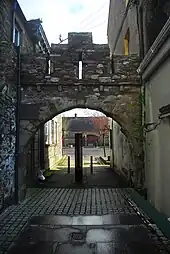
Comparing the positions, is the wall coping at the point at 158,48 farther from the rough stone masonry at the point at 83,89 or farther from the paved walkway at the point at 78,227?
the paved walkway at the point at 78,227

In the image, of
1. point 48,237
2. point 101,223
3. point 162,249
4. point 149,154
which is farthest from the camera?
point 149,154

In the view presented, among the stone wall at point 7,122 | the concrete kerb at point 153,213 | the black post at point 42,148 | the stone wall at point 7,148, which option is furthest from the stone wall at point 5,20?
the black post at point 42,148

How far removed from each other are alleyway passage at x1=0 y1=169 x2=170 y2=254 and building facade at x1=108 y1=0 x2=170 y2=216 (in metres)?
0.75

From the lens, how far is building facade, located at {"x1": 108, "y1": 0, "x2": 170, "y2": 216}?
4.96 m

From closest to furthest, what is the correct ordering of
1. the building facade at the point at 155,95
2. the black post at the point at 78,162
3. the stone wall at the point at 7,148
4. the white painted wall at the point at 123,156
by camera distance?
the building facade at the point at 155,95 < the stone wall at the point at 7,148 < the white painted wall at the point at 123,156 < the black post at the point at 78,162

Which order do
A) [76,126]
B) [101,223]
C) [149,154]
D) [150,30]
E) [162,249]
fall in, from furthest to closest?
[76,126] < [150,30] < [149,154] < [101,223] < [162,249]

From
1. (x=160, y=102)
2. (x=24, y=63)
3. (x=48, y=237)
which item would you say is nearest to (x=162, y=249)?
(x=48, y=237)

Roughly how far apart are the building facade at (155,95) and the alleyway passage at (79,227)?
75 centimetres

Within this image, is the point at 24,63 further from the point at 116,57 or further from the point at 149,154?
the point at 149,154

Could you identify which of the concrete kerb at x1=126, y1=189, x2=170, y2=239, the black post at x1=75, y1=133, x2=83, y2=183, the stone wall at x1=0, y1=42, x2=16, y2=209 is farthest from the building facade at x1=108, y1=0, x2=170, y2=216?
the black post at x1=75, y1=133, x2=83, y2=183

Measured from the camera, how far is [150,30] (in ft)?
23.2

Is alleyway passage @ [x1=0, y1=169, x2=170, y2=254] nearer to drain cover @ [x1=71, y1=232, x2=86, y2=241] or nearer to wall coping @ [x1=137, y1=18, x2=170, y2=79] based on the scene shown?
drain cover @ [x1=71, y1=232, x2=86, y2=241]

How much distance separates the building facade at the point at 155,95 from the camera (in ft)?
16.3

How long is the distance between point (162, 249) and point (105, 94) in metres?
4.47
